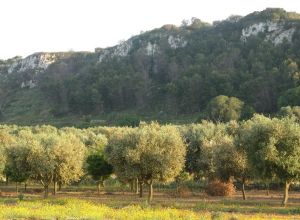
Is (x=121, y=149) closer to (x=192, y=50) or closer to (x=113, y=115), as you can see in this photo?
(x=113, y=115)

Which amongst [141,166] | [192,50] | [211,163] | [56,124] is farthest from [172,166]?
[192,50]

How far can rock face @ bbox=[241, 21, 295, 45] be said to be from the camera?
17400 cm

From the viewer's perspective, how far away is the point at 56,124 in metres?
170

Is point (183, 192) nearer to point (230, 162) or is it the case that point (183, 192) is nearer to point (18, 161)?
point (230, 162)

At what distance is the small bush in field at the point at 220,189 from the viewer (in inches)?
2682

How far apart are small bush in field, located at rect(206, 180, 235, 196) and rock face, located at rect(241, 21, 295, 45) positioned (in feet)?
375

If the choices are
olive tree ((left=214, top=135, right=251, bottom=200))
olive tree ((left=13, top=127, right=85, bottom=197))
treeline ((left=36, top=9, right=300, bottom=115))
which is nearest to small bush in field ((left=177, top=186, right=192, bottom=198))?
olive tree ((left=214, top=135, right=251, bottom=200))

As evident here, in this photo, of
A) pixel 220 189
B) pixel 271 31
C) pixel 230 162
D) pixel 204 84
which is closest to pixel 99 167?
pixel 220 189

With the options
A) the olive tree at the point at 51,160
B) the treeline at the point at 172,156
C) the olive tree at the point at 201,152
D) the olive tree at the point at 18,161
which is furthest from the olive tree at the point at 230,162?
the olive tree at the point at 18,161

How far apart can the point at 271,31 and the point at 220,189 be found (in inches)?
5093

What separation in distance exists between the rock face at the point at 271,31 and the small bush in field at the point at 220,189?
114m

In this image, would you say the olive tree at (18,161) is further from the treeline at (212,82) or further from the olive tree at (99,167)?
the treeline at (212,82)

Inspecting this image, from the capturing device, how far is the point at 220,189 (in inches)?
2682

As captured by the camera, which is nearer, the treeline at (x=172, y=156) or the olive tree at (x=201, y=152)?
the treeline at (x=172, y=156)
